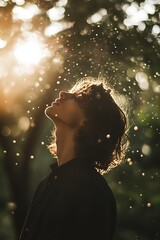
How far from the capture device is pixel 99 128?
3893mm

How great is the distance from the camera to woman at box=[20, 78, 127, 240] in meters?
3.03

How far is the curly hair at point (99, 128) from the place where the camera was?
376cm

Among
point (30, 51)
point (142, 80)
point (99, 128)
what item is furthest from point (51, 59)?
point (99, 128)

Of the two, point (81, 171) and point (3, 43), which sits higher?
point (3, 43)

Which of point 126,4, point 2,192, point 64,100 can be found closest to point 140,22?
point 126,4

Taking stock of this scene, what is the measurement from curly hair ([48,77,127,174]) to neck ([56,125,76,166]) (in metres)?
0.05

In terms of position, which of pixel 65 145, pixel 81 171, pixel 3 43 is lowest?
pixel 81 171

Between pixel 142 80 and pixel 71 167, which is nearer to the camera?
pixel 71 167

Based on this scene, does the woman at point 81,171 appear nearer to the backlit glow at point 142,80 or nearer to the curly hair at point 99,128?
the curly hair at point 99,128

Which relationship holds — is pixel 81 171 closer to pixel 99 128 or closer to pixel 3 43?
pixel 99 128

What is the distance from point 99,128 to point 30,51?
6667 mm

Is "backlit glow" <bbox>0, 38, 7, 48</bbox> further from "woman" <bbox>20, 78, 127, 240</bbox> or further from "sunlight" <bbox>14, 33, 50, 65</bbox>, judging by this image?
"woman" <bbox>20, 78, 127, 240</bbox>

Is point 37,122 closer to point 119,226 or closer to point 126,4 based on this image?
point 126,4

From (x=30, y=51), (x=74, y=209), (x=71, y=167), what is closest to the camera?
(x=74, y=209)
